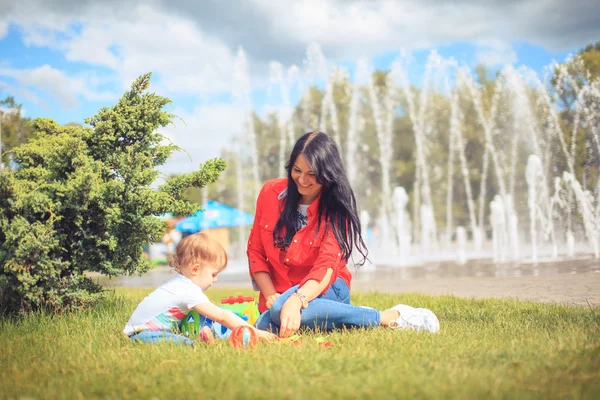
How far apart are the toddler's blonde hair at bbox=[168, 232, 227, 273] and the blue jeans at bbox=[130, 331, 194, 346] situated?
440mm

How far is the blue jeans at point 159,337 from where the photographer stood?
3.62m

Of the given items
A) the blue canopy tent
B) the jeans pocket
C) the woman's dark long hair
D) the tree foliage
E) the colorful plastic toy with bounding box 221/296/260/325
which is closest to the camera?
the woman's dark long hair

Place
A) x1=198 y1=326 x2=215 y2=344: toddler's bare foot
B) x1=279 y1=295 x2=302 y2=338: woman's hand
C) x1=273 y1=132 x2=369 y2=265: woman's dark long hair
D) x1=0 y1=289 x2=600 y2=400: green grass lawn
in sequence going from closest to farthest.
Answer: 1. x1=0 y1=289 x2=600 y2=400: green grass lawn
2. x1=279 y1=295 x2=302 y2=338: woman's hand
3. x1=198 y1=326 x2=215 y2=344: toddler's bare foot
4. x1=273 y1=132 x2=369 y2=265: woman's dark long hair

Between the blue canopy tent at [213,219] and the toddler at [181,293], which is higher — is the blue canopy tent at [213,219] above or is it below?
above

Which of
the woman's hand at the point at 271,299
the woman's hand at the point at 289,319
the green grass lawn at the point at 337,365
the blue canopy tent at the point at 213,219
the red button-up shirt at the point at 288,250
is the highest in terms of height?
the blue canopy tent at the point at 213,219

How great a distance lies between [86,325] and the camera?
14.9 feet

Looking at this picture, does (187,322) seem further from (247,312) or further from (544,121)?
(544,121)

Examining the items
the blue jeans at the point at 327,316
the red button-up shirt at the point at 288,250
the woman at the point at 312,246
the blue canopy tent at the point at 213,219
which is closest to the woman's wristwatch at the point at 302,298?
the woman at the point at 312,246

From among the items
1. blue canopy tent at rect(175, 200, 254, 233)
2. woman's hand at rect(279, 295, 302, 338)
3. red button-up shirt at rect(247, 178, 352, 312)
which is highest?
blue canopy tent at rect(175, 200, 254, 233)

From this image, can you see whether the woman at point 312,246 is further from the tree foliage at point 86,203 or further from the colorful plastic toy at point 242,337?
the tree foliage at point 86,203

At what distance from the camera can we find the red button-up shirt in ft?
13.3

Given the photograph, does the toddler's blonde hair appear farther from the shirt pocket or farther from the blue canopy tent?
the blue canopy tent

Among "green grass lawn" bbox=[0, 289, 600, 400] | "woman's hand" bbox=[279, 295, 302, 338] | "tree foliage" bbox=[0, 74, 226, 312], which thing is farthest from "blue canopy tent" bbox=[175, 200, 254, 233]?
"woman's hand" bbox=[279, 295, 302, 338]

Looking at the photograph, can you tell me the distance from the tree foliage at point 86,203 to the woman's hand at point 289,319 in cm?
193
